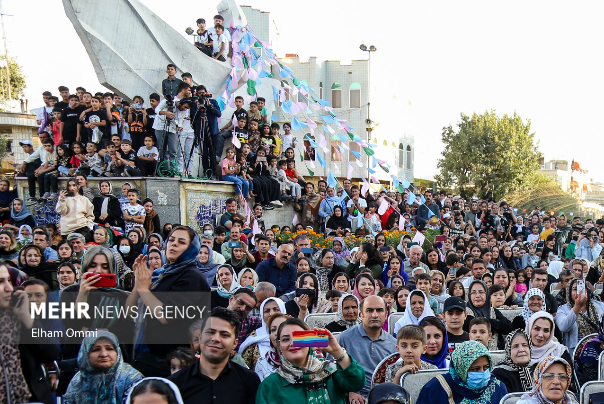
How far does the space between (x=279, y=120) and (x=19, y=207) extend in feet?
72.8

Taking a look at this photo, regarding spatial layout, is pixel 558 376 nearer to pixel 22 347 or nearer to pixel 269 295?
pixel 269 295

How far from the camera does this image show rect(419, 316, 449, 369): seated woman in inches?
188

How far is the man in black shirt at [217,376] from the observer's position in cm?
339

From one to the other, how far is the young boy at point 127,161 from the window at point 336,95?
24.3 meters

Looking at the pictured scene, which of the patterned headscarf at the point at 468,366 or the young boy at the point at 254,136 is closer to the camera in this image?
the patterned headscarf at the point at 468,366

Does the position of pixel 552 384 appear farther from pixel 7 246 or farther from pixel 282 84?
pixel 282 84

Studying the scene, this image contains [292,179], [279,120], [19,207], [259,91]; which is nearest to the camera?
[19,207]

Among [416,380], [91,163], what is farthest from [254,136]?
[416,380]

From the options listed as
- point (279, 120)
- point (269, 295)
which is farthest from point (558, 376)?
point (279, 120)

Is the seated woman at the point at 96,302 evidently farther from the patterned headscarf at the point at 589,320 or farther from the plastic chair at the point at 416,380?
the patterned headscarf at the point at 589,320

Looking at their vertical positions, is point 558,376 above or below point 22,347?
below

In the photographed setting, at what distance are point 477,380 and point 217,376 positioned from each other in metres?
1.69

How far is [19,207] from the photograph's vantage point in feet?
35.7

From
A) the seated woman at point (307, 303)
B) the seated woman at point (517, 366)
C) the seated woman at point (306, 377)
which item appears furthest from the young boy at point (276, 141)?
the seated woman at point (306, 377)
